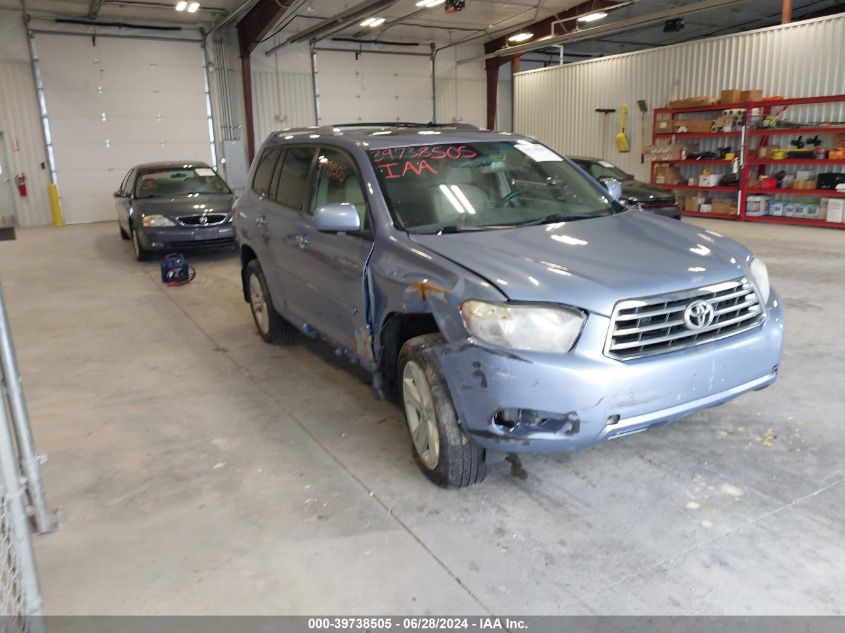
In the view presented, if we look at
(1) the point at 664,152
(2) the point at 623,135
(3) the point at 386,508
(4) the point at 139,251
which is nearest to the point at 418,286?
(3) the point at 386,508

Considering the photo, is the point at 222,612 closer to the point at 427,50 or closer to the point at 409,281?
the point at 409,281

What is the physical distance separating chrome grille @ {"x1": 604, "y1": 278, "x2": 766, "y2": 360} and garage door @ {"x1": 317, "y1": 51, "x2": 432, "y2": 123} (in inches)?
689

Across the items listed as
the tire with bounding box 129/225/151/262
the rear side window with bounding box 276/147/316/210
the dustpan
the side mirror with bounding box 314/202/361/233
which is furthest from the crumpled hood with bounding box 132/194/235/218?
the dustpan

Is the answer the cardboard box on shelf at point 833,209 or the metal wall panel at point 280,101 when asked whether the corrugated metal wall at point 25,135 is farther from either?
the cardboard box on shelf at point 833,209

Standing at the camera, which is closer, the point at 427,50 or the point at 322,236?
the point at 322,236

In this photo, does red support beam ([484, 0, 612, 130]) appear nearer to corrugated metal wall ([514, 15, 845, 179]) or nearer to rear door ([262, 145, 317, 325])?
corrugated metal wall ([514, 15, 845, 179])

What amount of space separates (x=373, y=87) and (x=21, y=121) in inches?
365

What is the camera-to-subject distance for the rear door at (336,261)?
3.62m

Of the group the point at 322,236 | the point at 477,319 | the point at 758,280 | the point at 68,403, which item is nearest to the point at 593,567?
the point at 477,319

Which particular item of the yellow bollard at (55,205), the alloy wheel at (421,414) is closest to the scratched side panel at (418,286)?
the alloy wheel at (421,414)

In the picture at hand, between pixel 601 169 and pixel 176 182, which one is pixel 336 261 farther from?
pixel 601 169

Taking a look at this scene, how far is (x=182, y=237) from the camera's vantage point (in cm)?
945

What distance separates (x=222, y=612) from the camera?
2389 millimetres

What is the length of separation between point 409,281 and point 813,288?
5.91 m
